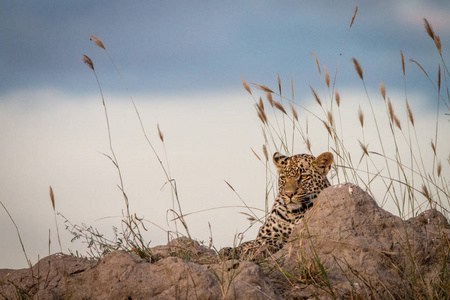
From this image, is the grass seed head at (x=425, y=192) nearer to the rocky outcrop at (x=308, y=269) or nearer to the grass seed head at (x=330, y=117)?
the rocky outcrop at (x=308, y=269)

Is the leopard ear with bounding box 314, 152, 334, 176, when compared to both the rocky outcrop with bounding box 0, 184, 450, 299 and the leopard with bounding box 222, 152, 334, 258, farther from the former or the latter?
the rocky outcrop with bounding box 0, 184, 450, 299

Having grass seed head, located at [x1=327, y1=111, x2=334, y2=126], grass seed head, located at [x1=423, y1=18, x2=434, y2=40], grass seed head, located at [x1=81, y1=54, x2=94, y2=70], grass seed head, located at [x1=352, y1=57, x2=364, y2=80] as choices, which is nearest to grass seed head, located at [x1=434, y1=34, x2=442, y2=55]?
grass seed head, located at [x1=423, y1=18, x2=434, y2=40]

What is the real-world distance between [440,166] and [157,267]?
3.71m

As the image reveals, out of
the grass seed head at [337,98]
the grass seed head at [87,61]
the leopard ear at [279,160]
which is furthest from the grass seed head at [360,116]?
the grass seed head at [87,61]

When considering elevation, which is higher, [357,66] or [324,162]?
[357,66]

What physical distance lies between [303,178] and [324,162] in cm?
37

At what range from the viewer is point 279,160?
7895mm

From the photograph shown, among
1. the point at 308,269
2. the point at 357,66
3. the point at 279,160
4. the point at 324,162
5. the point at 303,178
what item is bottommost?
the point at 308,269

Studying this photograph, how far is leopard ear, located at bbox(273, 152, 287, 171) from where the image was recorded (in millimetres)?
7871

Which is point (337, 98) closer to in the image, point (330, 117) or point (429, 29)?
point (330, 117)

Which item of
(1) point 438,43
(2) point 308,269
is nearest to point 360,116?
(1) point 438,43

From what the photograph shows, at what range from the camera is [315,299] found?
14.8 feet

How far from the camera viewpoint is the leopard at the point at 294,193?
7.37m

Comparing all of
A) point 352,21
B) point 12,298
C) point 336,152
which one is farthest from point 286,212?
point 12,298
